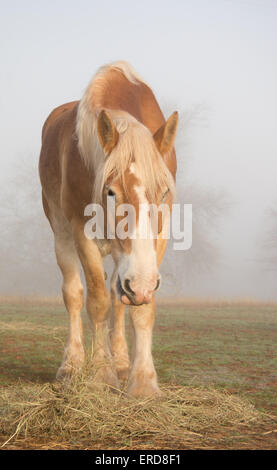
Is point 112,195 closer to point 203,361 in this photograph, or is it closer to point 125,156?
point 125,156

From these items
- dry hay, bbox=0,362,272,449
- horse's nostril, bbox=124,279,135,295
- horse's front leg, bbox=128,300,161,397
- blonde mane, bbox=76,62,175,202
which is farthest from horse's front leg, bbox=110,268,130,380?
horse's nostril, bbox=124,279,135,295

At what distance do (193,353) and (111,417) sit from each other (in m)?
3.47

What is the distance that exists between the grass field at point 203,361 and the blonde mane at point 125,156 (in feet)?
4.69

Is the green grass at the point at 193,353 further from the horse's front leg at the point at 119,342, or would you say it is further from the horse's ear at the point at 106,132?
the horse's ear at the point at 106,132

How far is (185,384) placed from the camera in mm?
4996

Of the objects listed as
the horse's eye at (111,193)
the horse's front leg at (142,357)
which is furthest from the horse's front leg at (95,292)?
the horse's eye at (111,193)

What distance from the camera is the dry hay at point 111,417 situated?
3350 millimetres

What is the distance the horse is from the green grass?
1.38 feet

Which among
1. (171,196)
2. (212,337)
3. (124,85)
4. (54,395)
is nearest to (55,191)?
(124,85)

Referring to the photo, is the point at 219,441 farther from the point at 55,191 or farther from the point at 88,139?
the point at 55,191

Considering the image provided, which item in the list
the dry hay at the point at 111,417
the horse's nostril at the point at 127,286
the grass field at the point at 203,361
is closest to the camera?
the dry hay at the point at 111,417

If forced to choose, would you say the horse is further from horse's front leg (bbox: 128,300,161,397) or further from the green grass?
the green grass

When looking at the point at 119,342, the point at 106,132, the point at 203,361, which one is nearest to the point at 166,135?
the point at 106,132

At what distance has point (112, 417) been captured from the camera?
3.67 m
